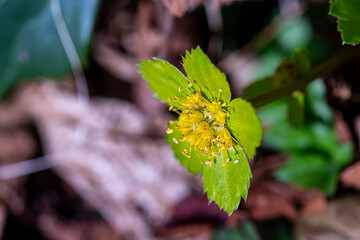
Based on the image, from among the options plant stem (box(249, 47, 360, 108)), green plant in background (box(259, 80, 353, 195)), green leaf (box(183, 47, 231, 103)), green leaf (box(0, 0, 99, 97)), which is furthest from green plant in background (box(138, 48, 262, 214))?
green leaf (box(0, 0, 99, 97))

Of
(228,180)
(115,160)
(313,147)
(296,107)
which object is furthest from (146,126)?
(228,180)

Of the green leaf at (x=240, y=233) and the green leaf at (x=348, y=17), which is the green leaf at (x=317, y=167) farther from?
the green leaf at (x=348, y=17)

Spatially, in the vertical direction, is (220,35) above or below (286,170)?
above

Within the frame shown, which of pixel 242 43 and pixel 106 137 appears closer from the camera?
pixel 242 43

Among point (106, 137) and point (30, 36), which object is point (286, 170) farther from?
point (30, 36)

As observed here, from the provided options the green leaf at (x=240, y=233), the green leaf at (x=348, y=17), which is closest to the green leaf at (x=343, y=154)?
the green leaf at (x=240, y=233)

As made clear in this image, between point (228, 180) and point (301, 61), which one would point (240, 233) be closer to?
point (228, 180)

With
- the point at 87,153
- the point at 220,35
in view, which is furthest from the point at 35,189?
the point at 220,35
